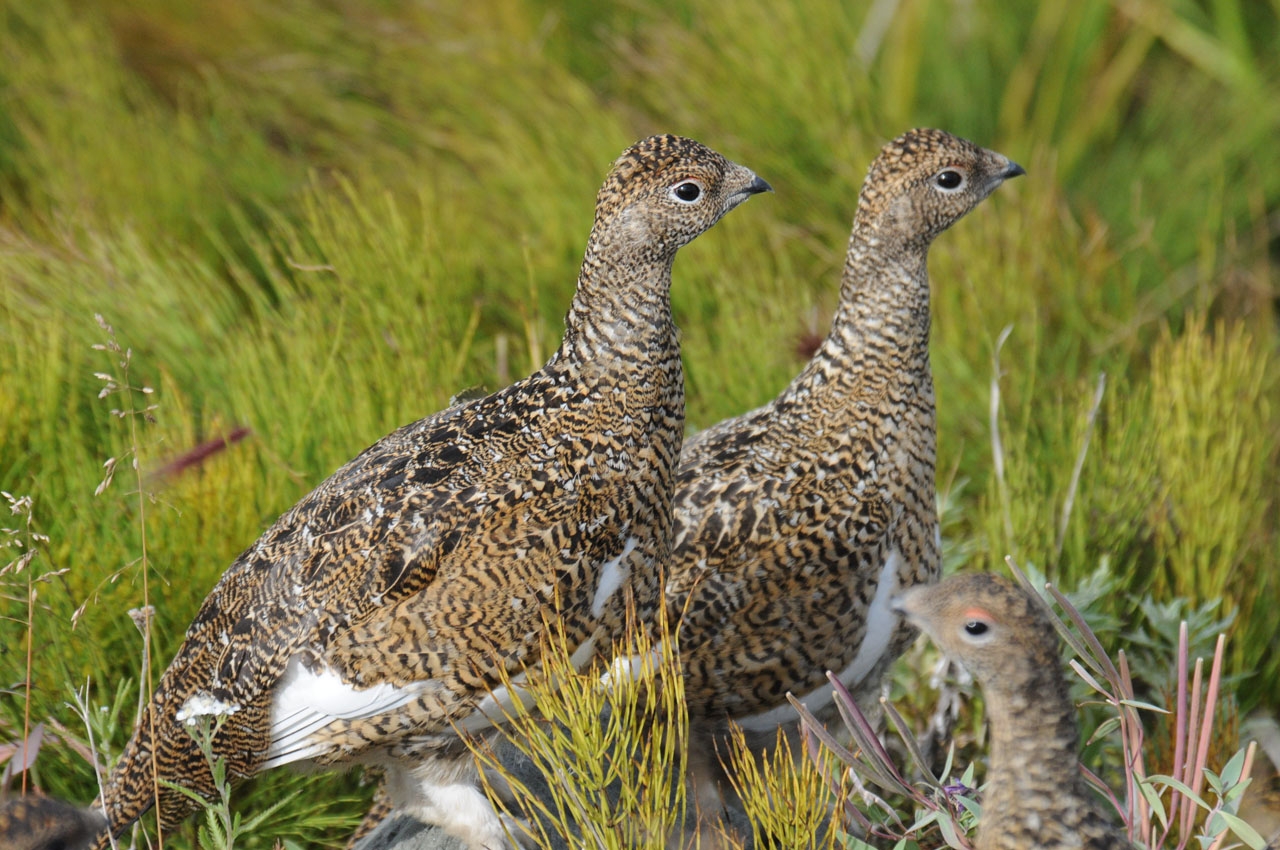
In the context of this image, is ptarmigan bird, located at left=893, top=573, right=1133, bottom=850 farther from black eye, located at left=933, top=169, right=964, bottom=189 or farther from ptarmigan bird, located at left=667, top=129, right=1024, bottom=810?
black eye, located at left=933, top=169, right=964, bottom=189

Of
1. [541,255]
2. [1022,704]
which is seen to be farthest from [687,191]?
[541,255]

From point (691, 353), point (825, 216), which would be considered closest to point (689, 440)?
point (691, 353)

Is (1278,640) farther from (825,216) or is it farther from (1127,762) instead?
(825,216)

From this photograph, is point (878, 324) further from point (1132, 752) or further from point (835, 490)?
point (1132, 752)

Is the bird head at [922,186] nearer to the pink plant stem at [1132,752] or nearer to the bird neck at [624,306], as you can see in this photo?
the bird neck at [624,306]

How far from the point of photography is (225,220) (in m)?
6.10

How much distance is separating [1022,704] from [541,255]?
10.8 feet

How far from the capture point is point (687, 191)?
3094 mm

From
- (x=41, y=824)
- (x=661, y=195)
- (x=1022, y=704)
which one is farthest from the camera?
(x=661, y=195)

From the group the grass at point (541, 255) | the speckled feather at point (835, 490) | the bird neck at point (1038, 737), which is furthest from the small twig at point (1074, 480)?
the bird neck at point (1038, 737)

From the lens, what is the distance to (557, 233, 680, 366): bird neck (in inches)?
120

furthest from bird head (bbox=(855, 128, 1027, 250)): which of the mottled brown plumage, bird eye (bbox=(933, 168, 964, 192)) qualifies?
the mottled brown plumage

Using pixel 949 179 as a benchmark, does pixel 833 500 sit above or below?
below

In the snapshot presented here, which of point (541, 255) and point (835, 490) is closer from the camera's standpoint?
point (835, 490)
